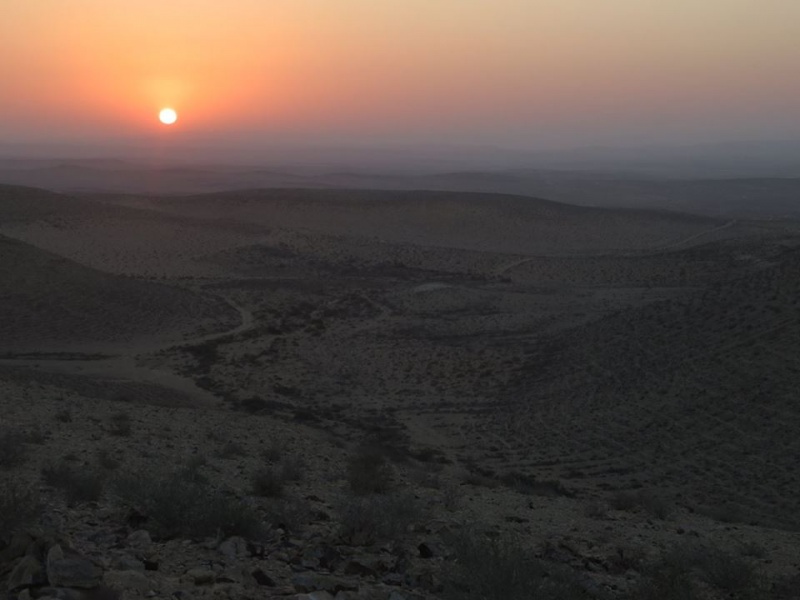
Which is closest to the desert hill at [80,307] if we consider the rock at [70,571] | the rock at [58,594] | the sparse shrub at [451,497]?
the sparse shrub at [451,497]

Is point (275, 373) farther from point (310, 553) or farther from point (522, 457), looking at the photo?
point (310, 553)

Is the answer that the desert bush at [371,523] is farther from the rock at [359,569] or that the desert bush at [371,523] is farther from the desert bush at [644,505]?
the desert bush at [644,505]

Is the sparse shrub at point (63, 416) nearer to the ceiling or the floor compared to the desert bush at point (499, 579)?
nearer to the floor

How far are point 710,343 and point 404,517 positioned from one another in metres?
14.1

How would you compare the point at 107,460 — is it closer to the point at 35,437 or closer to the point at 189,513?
the point at 35,437

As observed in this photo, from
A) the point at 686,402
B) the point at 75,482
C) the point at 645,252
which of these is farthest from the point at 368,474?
the point at 645,252

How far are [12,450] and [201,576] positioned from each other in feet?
15.7

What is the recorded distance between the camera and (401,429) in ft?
60.0

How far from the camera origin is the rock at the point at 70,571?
497 centimetres

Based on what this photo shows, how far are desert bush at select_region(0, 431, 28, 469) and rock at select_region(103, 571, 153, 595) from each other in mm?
4312

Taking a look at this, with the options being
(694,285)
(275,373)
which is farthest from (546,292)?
(275,373)

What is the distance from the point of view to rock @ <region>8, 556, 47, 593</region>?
4.90 metres

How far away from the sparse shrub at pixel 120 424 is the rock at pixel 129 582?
691 centimetres

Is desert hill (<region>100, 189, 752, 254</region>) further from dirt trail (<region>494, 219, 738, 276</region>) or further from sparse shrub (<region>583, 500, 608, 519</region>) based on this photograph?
sparse shrub (<region>583, 500, 608, 519</region>)
